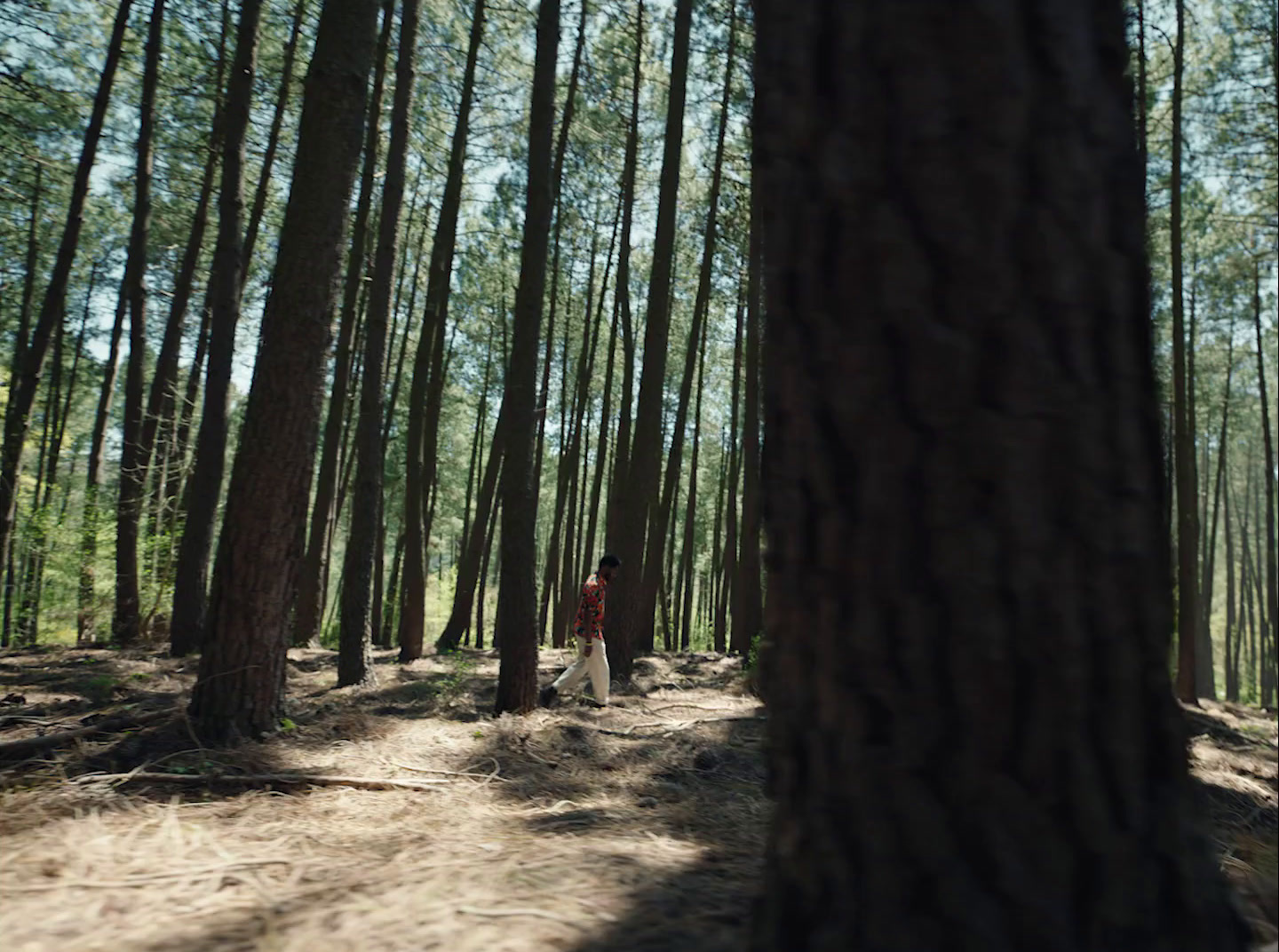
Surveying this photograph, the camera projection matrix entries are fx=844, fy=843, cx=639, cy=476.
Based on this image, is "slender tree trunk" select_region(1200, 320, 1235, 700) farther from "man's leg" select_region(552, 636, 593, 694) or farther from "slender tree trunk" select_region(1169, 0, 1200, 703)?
"man's leg" select_region(552, 636, 593, 694)

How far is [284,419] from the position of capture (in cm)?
549

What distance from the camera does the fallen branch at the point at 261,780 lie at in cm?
402

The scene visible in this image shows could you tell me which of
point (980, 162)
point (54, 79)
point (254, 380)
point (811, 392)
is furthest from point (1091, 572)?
point (54, 79)

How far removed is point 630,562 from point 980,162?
9398mm

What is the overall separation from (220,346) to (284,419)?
232 inches

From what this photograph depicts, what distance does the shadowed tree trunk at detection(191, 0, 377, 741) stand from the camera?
5.27 meters

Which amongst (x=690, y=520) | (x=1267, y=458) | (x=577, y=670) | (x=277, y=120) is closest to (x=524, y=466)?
(x=577, y=670)

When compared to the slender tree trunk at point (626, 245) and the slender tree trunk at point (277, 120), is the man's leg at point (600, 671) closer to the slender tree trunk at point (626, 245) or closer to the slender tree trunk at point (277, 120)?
the slender tree trunk at point (626, 245)

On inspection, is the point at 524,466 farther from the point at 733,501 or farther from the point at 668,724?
the point at 733,501

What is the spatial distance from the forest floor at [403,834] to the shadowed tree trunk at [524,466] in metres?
0.49

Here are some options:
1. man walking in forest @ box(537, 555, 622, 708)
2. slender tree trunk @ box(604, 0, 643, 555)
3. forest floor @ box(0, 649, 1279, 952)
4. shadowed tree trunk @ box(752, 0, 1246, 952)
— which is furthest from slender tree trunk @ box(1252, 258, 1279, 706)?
shadowed tree trunk @ box(752, 0, 1246, 952)

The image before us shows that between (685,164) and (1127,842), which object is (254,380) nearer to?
(1127,842)

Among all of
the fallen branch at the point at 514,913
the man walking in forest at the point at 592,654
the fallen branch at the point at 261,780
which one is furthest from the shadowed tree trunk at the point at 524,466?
the fallen branch at the point at 514,913

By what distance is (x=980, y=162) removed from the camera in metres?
1.57
